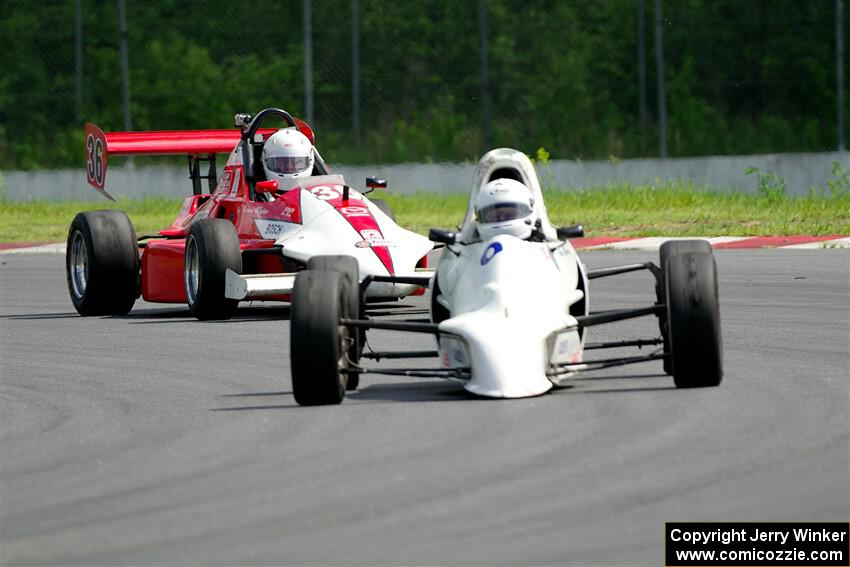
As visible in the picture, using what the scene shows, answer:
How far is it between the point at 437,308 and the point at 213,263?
151 inches

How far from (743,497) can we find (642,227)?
15.2 metres

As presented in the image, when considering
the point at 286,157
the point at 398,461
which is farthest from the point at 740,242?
the point at 398,461

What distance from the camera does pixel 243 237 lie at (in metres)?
13.6

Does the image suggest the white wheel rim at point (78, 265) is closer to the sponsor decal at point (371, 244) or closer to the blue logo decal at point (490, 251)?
the sponsor decal at point (371, 244)

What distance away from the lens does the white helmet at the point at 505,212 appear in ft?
28.8

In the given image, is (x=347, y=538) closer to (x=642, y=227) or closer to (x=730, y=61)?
(x=642, y=227)

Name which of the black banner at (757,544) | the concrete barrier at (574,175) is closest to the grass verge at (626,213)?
the concrete barrier at (574,175)

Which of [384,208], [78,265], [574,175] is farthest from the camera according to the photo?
[574,175]

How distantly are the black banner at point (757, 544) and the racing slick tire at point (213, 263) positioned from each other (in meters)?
7.40

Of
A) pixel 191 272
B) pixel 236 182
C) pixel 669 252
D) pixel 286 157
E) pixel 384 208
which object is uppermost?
pixel 286 157

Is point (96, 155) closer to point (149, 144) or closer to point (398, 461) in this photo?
point (149, 144)

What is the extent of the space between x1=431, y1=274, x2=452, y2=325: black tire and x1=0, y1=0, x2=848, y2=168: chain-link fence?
17937 millimetres

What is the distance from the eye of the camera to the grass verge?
20422 millimetres

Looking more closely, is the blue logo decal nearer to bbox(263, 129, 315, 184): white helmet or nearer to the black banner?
the black banner
